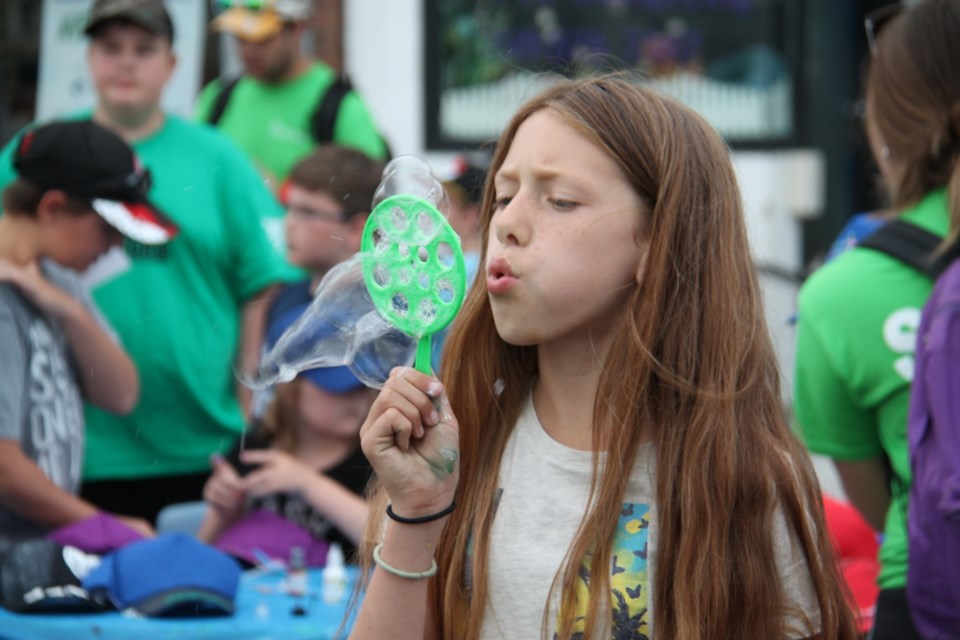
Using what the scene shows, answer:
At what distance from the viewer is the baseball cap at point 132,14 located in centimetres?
477

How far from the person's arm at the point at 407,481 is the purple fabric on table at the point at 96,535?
1.66m

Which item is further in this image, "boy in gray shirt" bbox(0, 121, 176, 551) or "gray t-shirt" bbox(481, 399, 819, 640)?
"boy in gray shirt" bbox(0, 121, 176, 551)

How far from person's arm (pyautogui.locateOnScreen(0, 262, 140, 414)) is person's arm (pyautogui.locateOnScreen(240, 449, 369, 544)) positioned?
0.49m

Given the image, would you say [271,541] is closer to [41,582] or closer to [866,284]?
[41,582]

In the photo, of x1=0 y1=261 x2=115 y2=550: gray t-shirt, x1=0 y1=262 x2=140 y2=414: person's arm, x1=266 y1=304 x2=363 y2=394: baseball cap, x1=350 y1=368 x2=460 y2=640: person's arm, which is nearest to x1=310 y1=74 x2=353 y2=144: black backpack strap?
x1=266 y1=304 x2=363 y2=394: baseball cap

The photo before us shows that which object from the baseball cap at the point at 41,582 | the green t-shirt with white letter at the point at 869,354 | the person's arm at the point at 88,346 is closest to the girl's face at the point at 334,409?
the person's arm at the point at 88,346

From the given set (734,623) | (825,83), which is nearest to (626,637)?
(734,623)

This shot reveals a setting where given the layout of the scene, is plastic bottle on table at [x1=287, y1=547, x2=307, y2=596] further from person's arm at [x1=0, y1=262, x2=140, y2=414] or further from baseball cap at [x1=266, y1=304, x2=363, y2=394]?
person's arm at [x1=0, y1=262, x2=140, y2=414]

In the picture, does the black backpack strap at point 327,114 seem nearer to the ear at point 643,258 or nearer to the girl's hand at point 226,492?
the girl's hand at point 226,492

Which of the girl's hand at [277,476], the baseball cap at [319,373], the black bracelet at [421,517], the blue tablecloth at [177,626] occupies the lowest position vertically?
the blue tablecloth at [177,626]

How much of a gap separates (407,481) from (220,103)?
4.31 meters

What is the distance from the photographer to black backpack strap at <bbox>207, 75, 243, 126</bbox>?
5.79 m

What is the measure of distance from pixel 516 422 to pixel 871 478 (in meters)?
1.22

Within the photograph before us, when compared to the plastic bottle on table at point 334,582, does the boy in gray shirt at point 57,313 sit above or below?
above
